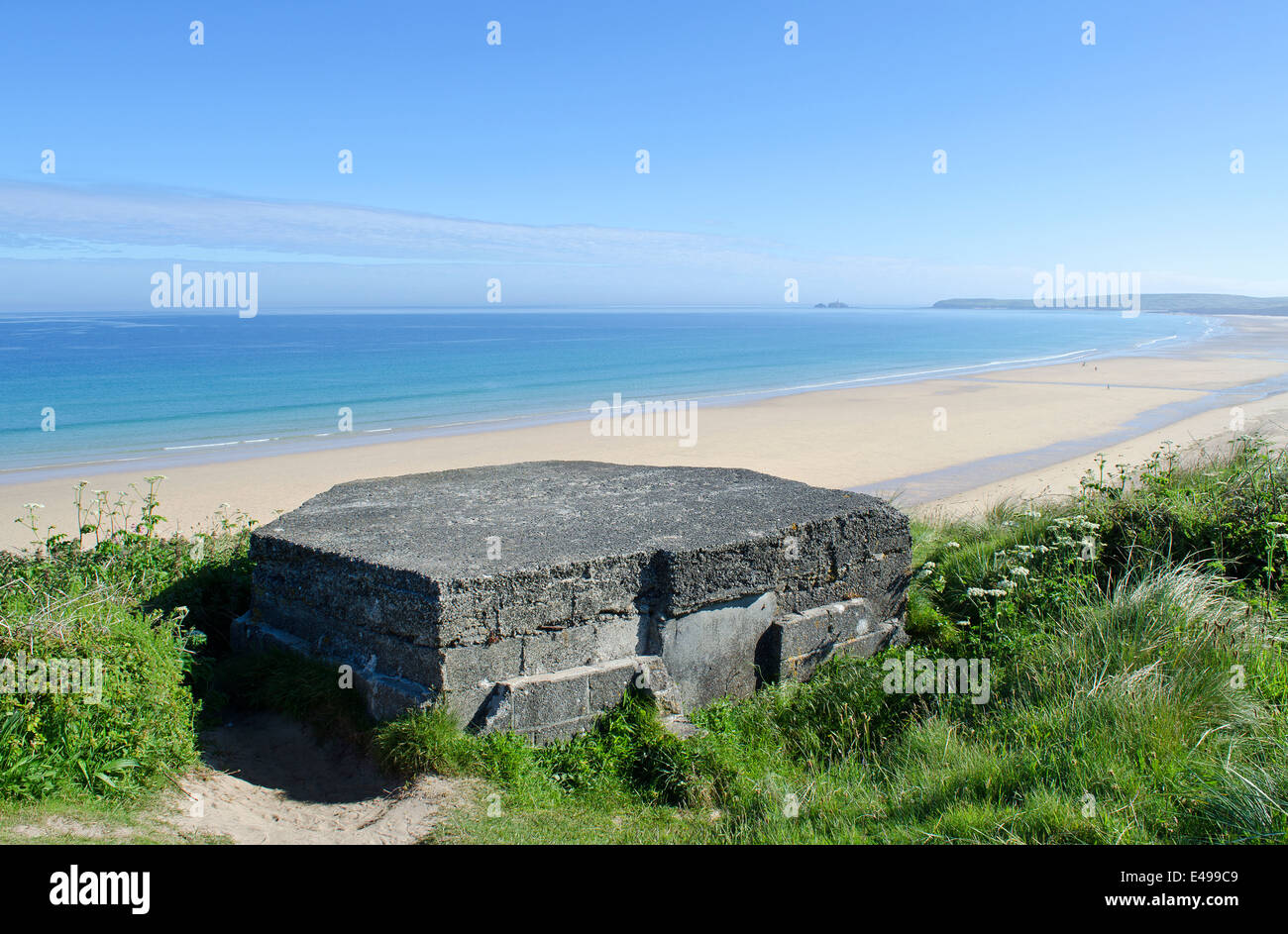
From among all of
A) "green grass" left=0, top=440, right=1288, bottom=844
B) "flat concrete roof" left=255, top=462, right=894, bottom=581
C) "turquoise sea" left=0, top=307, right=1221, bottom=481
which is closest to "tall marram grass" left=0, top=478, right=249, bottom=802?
"green grass" left=0, top=440, right=1288, bottom=844

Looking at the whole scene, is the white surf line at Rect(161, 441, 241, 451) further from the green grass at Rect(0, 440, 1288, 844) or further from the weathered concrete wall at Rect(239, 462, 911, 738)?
the weathered concrete wall at Rect(239, 462, 911, 738)

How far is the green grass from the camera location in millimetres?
3672

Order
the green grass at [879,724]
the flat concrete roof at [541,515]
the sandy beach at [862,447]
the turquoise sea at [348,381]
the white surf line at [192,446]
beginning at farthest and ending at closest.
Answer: the turquoise sea at [348,381]
the white surf line at [192,446]
the sandy beach at [862,447]
the flat concrete roof at [541,515]
the green grass at [879,724]

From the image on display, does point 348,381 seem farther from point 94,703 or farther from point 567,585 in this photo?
point 94,703

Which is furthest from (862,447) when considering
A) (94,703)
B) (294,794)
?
(94,703)

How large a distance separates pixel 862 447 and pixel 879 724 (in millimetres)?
14818

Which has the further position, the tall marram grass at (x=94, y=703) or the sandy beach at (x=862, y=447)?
the sandy beach at (x=862, y=447)

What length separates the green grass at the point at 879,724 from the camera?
3672mm

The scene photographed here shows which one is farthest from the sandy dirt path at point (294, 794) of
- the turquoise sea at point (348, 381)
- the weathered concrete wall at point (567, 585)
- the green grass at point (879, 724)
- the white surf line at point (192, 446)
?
the white surf line at point (192, 446)

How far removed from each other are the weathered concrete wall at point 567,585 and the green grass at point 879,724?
221 millimetres

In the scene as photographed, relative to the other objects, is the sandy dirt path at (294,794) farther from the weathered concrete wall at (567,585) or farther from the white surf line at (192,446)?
the white surf line at (192,446)

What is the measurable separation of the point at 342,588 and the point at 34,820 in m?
1.79

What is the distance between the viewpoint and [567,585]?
484 centimetres
